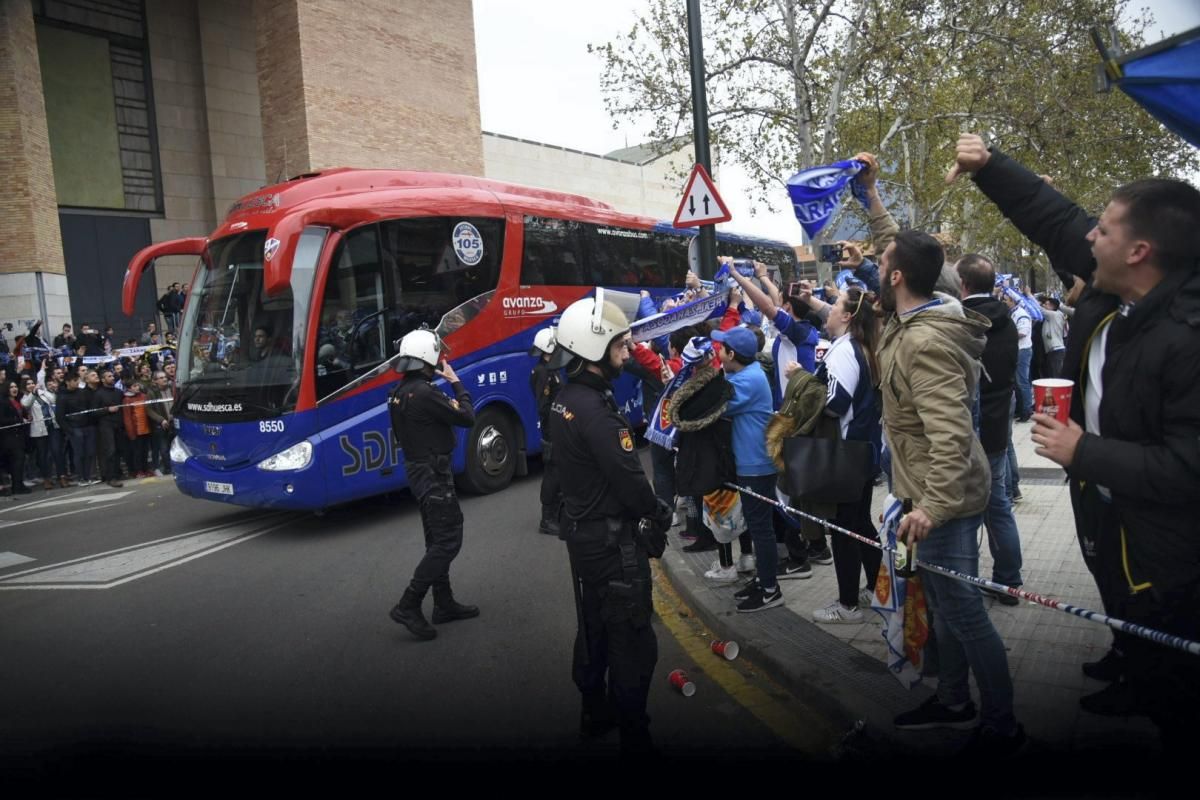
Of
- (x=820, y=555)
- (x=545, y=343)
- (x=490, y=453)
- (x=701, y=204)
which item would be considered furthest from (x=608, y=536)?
(x=490, y=453)

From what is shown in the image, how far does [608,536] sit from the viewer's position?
3.58 m

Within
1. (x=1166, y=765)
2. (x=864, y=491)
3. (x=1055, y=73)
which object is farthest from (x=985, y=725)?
(x=1055, y=73)

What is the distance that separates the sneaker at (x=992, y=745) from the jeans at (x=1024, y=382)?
7.48m

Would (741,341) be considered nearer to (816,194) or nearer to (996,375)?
(816,194)

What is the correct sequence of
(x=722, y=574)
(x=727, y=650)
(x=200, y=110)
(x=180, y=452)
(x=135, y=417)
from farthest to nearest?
(x=200, y=110)
(x=135, y=417)
(x=180, y=452)
(x=722, y=574)
(x=727, y=650)

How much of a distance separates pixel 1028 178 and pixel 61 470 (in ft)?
46.2

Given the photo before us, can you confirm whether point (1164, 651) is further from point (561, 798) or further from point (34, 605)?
point (34, 605)

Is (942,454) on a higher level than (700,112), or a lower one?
lower

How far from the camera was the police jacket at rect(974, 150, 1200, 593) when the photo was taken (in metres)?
2.30

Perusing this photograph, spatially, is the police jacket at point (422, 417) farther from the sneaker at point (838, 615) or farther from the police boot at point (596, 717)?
the sneaker at point (838, 615)

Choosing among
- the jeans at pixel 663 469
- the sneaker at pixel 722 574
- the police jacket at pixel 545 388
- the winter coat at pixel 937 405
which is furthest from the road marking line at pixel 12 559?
the winter coat at pixel 937 405

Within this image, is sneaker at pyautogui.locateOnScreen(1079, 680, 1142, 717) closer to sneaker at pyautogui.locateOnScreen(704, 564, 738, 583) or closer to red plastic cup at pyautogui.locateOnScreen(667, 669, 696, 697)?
red plastic cup at pyautogui.locateOnScreen(667, 669, 696, 697)

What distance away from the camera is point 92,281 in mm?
22625

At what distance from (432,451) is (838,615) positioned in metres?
2.79
